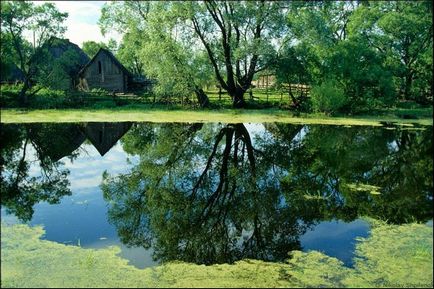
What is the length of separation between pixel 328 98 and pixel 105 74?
92.5 ft

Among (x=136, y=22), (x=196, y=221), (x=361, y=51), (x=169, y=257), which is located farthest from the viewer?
(x=136, y=22)

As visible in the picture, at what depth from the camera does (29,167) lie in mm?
15594

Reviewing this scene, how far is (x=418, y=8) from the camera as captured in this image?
45.2 meters

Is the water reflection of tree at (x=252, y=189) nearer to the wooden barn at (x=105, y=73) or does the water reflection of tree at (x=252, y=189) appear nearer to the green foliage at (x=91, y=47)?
the wooden barn at (x=105, y=73)

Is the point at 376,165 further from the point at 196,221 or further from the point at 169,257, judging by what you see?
the point at 169,257

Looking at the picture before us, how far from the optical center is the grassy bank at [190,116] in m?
28.7

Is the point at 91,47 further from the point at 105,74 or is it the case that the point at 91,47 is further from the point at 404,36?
the point at 404,36

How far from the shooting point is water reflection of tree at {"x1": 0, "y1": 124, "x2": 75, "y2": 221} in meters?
12.1

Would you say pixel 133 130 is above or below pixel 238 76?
below

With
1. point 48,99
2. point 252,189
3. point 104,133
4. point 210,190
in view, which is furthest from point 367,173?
point 48,99

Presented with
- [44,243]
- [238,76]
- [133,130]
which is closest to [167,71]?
[238,76]

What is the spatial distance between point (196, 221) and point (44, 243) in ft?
11.9

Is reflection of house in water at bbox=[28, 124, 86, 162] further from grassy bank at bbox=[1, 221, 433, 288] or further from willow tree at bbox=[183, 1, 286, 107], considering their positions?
willow tree at bbox=[183, 1, 286, 107]

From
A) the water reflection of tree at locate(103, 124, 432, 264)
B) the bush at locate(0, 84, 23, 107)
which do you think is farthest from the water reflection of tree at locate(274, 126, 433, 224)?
the bush at locate(0, 84, 23, 107)
